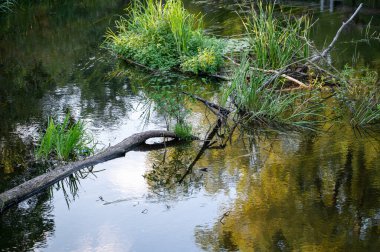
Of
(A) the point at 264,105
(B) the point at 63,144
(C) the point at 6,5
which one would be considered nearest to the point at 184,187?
(B) the point at 63,144

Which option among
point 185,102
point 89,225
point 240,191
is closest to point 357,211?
point 240,191

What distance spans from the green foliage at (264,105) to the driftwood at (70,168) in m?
1.14

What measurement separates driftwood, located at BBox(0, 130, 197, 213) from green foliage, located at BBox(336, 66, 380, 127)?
2.41 metres

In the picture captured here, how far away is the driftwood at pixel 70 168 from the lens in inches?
230

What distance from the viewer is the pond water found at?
530 centimetres

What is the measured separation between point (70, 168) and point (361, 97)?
4268 mm

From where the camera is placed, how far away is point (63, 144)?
6.85m

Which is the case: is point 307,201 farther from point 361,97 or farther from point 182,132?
point 361,97

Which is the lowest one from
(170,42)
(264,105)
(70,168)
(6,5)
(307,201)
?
(307,201)

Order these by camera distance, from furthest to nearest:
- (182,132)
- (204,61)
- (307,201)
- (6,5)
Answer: (6,5) < (204,61) < (182,132) < (307,201)

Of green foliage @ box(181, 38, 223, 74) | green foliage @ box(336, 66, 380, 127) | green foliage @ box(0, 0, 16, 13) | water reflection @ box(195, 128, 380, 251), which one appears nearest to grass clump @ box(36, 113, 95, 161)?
water reflection @ box(195, 128, 380, 251)

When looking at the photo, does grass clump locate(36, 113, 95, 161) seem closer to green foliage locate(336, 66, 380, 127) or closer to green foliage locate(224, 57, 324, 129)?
green foliage locate(224, 57, 324, 129)

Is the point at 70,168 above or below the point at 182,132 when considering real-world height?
below

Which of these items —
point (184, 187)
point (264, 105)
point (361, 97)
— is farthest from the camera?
point (361, 97)
